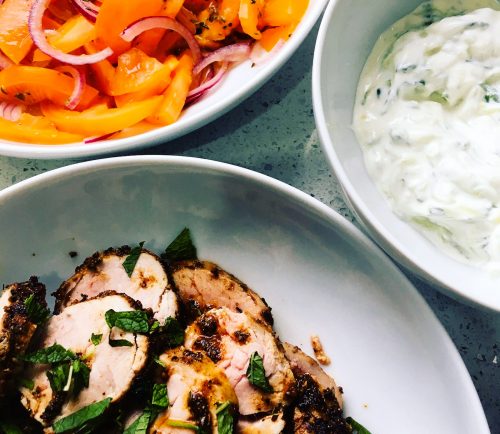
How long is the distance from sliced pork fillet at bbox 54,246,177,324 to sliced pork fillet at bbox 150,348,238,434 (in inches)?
9.7

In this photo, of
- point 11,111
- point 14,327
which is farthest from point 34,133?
point 14,327

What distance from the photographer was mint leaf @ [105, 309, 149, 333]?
6.40 ft

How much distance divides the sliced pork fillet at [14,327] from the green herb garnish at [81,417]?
0.55ft

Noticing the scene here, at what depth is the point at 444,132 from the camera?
6.56 ft

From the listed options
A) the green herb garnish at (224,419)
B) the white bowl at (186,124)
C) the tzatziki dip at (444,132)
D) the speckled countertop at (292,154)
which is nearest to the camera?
the green herb garnish at (224,419)

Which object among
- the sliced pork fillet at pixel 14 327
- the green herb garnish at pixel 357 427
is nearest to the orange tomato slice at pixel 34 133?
the sliced pork fillet at pixel 14 327

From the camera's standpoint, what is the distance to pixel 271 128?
7.98 ft

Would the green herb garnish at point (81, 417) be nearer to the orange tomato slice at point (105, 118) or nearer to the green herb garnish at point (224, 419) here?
the green herb garnish at point (224, 419)

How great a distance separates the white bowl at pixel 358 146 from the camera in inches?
75.9

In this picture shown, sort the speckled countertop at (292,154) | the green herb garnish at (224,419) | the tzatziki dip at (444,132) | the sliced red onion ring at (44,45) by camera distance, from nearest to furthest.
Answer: the green herb garnish at (224,419) < the tzatziki dip at (444,132) < the sliced red onion ring at (44,45) < the speckled countertop at (292,154)

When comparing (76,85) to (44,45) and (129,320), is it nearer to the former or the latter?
(44,45)

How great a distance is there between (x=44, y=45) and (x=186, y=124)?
1.65 feet

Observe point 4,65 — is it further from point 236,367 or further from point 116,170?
point 236,367

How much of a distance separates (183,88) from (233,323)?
0.71m
